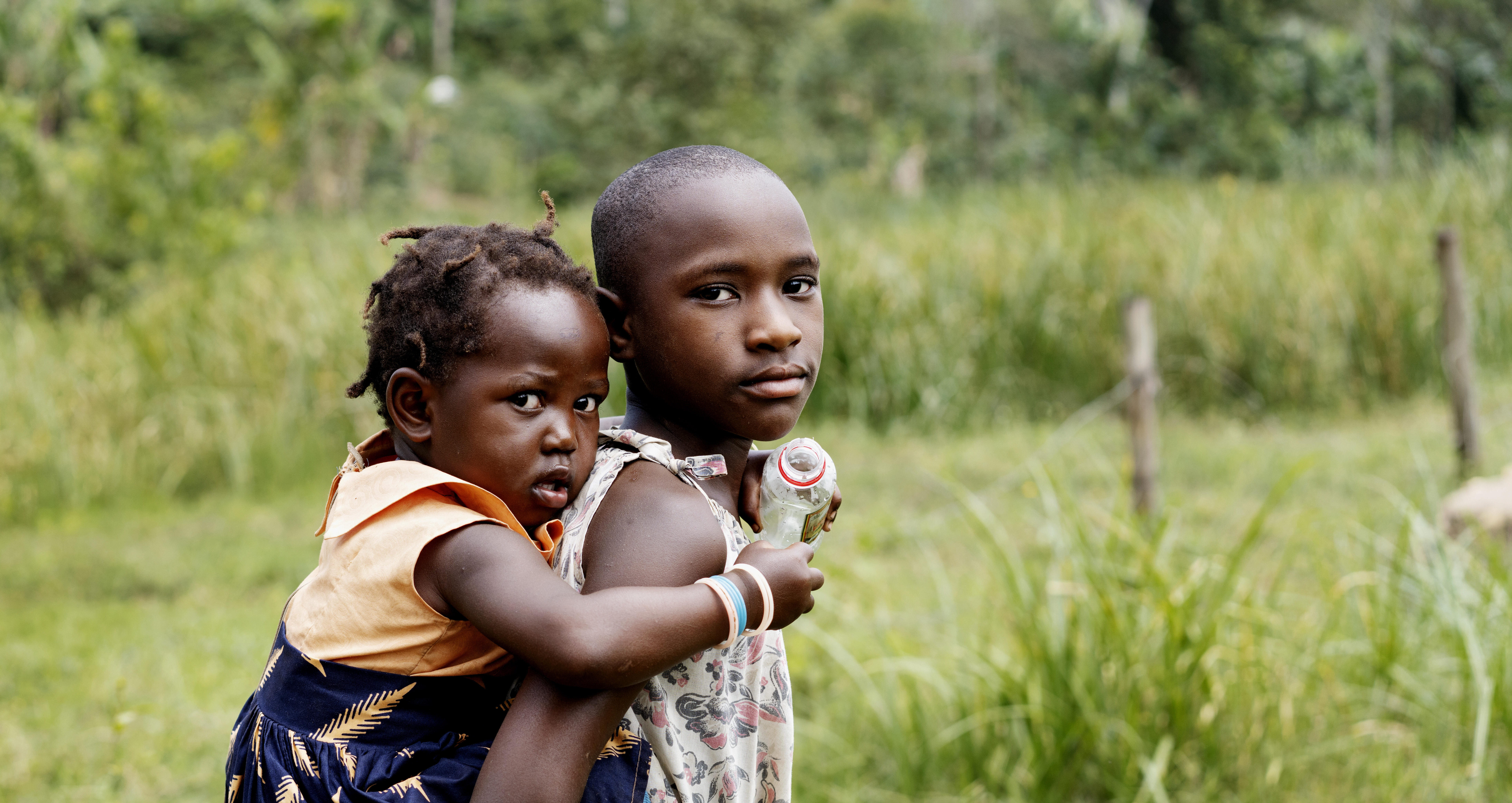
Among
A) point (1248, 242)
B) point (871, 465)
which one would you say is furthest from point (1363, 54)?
point (871, 465)

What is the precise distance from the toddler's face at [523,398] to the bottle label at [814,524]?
0.92ft

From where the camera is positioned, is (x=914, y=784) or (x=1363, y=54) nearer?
(x=914, y=784)

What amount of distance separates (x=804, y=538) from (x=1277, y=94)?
71.0ft

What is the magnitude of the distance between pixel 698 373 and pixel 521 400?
20 cm

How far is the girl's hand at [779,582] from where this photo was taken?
1248mm

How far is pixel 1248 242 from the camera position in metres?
8.98

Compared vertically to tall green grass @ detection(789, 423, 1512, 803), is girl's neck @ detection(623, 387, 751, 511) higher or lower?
higher

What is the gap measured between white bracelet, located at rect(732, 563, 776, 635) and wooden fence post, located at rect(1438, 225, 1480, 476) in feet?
19.1

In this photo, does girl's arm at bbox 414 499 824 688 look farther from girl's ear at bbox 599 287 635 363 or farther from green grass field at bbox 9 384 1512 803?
green grass field at bbox 9 384 1512 803

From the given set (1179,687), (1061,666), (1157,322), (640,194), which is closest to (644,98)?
(1157,322)

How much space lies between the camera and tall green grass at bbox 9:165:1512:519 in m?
7.47

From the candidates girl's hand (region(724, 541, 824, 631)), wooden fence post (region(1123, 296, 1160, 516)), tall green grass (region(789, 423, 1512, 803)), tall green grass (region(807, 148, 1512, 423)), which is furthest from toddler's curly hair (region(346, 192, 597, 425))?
tall green grass (region(807, 148, 1512, 423))

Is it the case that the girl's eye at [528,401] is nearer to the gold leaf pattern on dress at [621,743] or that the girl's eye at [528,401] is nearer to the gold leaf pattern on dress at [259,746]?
the gold leaf pattern on dress at [621,743]

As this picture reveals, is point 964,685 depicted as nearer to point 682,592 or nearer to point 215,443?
point 682,592
